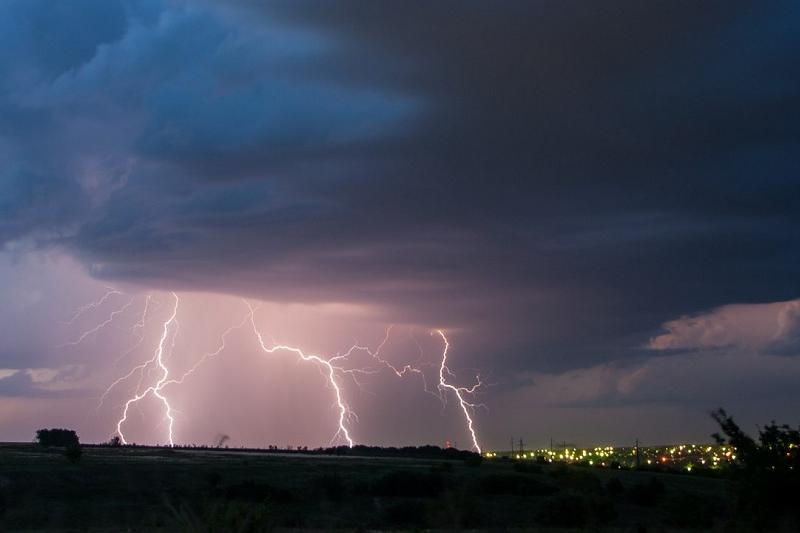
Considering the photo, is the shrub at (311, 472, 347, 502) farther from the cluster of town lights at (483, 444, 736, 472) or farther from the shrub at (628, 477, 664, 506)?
the cluster of town lights at (483, 444, 736, 472)

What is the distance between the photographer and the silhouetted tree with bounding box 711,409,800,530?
32691 millimetres

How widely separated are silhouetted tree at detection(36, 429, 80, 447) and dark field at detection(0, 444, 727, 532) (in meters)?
46.2

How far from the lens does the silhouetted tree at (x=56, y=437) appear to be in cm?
11319

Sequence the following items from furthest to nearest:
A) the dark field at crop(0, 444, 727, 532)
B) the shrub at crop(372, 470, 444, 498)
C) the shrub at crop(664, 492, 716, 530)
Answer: the shrub at crop(372, 470, 444, 498) → the dark field at crop(0, 444, 727, 532) → the shrub at crop(664, 492, 716, 530)

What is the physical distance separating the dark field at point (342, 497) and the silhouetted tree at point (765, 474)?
2.35m

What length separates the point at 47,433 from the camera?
384 ft

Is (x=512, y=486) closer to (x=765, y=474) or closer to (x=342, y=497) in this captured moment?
(x=342, y=497)

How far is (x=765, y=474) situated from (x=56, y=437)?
319 feet

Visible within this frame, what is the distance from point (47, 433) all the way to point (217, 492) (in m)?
70.5

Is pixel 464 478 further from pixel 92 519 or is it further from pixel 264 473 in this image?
pixel 92 519

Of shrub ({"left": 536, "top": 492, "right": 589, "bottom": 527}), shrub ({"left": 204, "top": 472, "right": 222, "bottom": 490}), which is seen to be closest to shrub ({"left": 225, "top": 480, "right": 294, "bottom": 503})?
shrub ({"left": 204, "top": 472, "right": 222, "bottom": 490})

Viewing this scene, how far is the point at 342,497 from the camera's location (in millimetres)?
55344

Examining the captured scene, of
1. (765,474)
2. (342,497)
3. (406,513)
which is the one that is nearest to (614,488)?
(342,497)

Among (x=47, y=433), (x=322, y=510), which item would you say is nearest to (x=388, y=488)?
(x=322, y=510)
